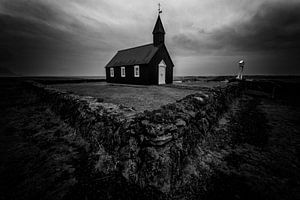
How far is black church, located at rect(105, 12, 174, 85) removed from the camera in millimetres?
20609

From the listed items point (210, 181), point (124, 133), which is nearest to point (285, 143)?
point (210, 181)

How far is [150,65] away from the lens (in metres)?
20.3

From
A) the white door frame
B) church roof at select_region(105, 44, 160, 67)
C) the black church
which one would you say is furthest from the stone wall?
the white door frame

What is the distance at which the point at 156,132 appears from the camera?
330cm

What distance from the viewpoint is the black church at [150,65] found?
20.6 meters

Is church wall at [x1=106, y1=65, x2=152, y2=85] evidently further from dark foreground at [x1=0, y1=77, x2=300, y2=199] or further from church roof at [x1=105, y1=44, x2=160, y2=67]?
dark foreground at [x1=0, y1=77, x2=300, y2=199]

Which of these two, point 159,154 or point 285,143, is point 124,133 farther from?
point 285,143

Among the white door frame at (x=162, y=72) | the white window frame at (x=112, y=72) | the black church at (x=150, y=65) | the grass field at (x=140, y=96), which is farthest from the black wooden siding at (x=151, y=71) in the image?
the grass field at (x=140, y=96)

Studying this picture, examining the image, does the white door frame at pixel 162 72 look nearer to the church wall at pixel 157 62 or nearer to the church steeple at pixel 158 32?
the church wall at pixel 157 62

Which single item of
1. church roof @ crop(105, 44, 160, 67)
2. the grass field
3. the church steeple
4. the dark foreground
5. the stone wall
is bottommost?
the dark foreground

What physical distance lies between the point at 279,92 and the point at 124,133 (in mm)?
27022

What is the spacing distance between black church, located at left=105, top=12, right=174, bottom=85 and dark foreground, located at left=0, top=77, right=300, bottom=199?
49.3 feet

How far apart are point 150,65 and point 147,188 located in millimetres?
18687

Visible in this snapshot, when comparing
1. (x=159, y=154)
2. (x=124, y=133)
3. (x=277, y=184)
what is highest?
(x=124, y=133)
